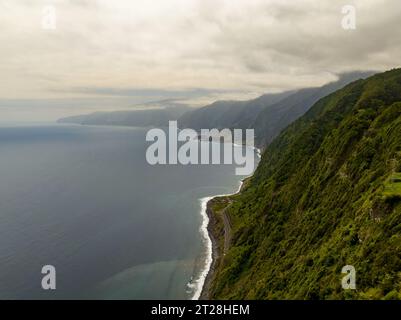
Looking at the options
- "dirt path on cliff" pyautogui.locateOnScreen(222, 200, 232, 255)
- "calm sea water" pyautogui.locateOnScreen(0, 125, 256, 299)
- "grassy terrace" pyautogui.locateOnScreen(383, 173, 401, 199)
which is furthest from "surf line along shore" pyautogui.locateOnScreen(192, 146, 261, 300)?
"grassy terrace" pyautogui.locateOnScreen(383, 173, 401, 199)

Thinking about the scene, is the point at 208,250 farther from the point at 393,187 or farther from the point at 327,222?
the point at 393,187

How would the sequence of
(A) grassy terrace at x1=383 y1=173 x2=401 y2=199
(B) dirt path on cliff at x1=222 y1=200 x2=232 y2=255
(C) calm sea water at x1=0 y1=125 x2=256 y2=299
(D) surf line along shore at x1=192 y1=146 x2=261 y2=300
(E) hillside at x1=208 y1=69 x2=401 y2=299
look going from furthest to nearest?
(B) dirt path on cliff at x1=222 y1=200 x2=232 y2=255 → (C) calm sea water at x1=0 y1=125 x2=256 y2=299 → (D) surf line along shore at x1=192 y1=146 x2=261 y2=300 → (A) grassy terrace at x1=383 y1=173 x2=401 y2=199 → (E) hillside at x1=208 y1=69 x2=401 y2=299

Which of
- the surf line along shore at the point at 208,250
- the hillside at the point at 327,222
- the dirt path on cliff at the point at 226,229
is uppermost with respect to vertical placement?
the hillside at the point at 327,222

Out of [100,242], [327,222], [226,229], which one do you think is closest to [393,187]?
[327,222]

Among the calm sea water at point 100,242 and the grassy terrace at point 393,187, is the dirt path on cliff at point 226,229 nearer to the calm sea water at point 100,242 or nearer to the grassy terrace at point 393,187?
the calm sea water at point 100,242

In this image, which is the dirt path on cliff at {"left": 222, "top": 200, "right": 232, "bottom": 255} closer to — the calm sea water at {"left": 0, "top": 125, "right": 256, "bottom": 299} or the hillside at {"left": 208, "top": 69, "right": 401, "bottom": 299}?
the hillside at {"left": 208, "top": 69, "right": 401, "bottom": 299}

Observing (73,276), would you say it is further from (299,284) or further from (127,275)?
(299,284)

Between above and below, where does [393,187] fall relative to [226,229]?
above

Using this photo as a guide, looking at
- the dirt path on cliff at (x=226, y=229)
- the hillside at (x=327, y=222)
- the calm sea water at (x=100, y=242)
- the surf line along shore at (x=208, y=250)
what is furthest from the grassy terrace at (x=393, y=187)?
the dirt path on cliff at (x=226, y=229)
